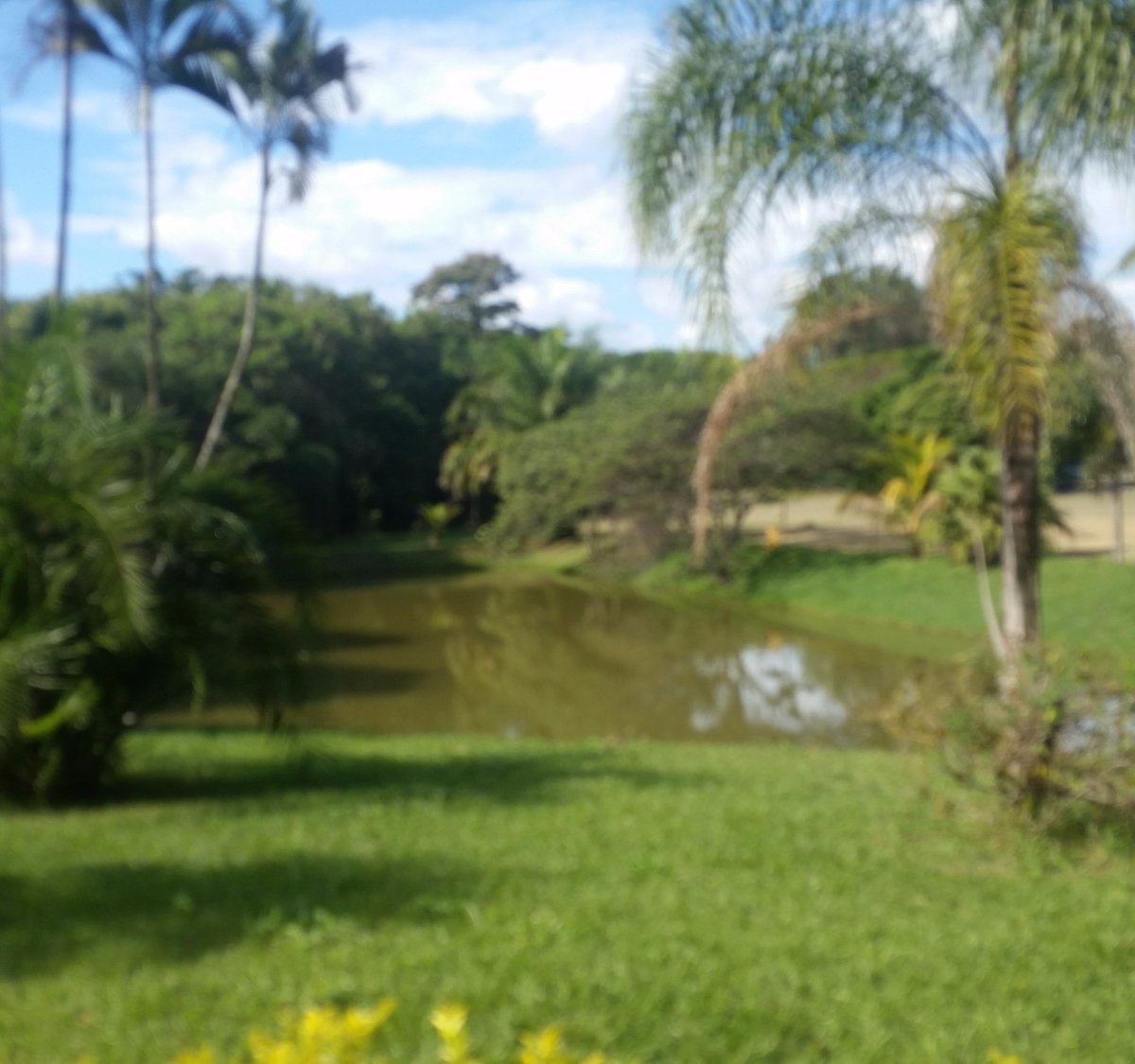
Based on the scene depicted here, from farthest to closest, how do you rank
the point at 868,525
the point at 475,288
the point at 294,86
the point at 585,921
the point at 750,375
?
the point at 475,288, the point at 868,525, the point at 294,86, the point at 750,375, the point at 585,921

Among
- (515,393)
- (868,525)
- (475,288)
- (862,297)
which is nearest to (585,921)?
(862,297)

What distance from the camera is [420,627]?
22.4 m

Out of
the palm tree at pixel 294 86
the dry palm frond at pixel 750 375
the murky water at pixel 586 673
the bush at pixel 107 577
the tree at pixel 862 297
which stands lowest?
the murky water at pixel 586 673

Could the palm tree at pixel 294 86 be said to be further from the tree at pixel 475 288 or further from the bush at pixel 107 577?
the tree at pixel 475 288

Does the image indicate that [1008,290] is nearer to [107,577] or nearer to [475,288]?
[107,577]

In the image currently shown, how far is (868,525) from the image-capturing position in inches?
1299

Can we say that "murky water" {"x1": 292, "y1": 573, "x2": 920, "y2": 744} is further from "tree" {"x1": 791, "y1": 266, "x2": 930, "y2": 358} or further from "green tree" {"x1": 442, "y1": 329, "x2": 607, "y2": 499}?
"green tree" {"x1": 442, "y1": 329, "x2": 607, "y2": 499}

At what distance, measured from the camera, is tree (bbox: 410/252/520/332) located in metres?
55.9

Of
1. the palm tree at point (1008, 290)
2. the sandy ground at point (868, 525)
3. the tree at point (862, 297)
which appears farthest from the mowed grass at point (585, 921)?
the sandy ground at point (868, 525)

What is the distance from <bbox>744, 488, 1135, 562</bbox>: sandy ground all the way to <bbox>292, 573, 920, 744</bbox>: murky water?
6.69 metres

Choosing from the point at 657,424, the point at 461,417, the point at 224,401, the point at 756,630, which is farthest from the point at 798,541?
the point at 224,401

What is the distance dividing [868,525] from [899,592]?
9.49 metres

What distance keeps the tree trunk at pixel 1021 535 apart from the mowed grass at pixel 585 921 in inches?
39.0

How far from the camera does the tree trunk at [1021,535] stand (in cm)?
668
